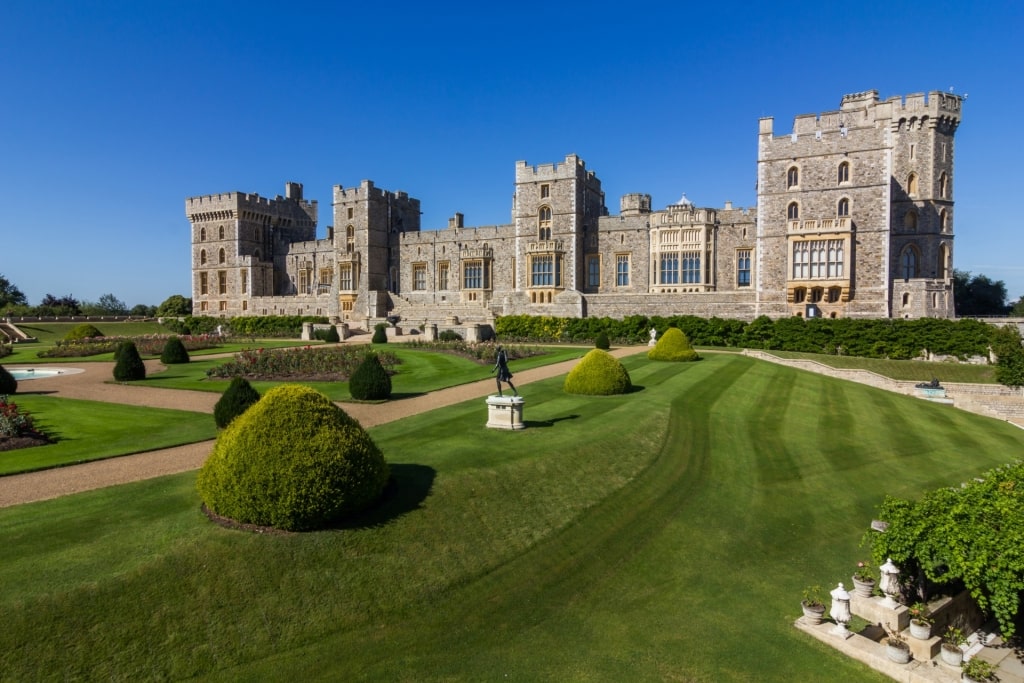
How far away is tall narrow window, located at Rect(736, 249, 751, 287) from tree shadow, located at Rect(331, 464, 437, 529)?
3793 centimetres

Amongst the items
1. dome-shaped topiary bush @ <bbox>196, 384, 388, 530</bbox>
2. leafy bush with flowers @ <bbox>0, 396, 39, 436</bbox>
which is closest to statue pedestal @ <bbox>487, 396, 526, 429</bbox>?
dome-shaped topiary bush @ <bbox>196, 384, 388, 530</bbox>

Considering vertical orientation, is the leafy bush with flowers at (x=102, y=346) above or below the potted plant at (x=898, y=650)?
above

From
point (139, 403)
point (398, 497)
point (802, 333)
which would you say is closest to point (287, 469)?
point (398, 497)

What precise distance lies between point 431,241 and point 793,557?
167 feet

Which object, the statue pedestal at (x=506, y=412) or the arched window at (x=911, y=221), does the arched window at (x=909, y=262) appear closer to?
the arched window at (x=911, y=221)

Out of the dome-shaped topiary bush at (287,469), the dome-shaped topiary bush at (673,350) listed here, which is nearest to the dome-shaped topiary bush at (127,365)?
the dome-shaped topiary bush at (287,469)

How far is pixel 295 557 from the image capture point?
7.86m

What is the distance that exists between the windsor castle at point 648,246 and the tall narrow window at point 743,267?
0.10 metres

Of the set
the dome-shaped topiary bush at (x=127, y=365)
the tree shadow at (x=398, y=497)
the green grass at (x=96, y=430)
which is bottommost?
the tree shadow at (x=398, y=497)

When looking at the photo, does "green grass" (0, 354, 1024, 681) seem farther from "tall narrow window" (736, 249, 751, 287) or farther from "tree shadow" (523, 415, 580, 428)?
"tall narrow window" (736, 249, 751, 287)

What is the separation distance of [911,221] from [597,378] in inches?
1251

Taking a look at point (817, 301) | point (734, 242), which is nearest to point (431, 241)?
point (734, 242)

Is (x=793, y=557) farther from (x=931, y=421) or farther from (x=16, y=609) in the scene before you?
(x=931, y=421)

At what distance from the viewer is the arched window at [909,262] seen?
39.5 metres
